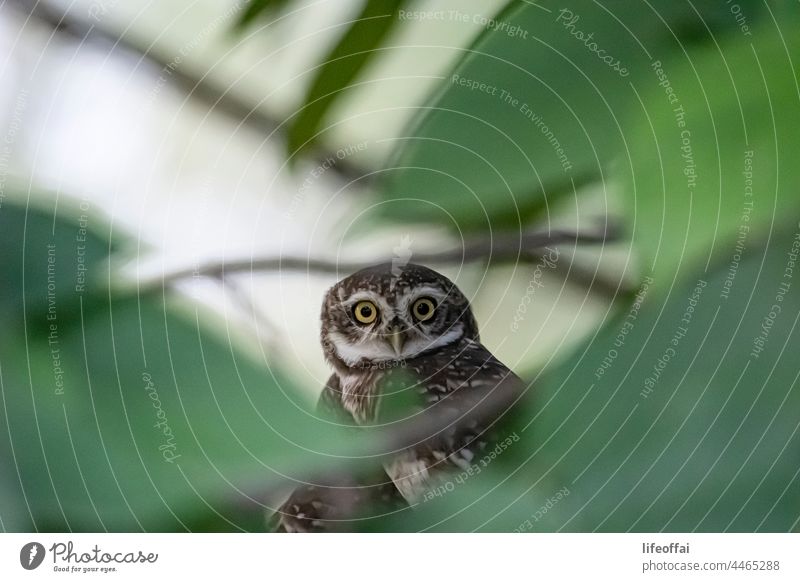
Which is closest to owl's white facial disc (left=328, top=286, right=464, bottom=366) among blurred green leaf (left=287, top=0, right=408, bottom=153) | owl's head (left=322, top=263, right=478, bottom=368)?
owl's head (left=322, top=263, right=478, bottom=368)

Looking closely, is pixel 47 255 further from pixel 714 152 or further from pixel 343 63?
pixel 714 152

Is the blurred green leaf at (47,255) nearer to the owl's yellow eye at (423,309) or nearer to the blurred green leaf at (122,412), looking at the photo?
the blurred green leaf at (122,412)

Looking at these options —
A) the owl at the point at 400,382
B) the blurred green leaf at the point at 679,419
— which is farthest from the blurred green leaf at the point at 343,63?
the blurred green leaf at the point at 679,419

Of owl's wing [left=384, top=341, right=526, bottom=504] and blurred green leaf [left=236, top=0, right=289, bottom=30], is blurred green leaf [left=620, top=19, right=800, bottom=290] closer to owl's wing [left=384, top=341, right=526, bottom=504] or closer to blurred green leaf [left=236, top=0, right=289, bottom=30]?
owl's wing [left=384, top=341, right=526, bottom=504]

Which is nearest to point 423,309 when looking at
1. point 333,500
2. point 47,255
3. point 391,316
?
point 391,316

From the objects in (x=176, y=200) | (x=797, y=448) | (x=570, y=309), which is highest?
(x=176, y=200)

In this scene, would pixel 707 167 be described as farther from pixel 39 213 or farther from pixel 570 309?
pixel 39 213

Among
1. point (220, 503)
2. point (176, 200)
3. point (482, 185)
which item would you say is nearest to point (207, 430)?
point (220, 503)
